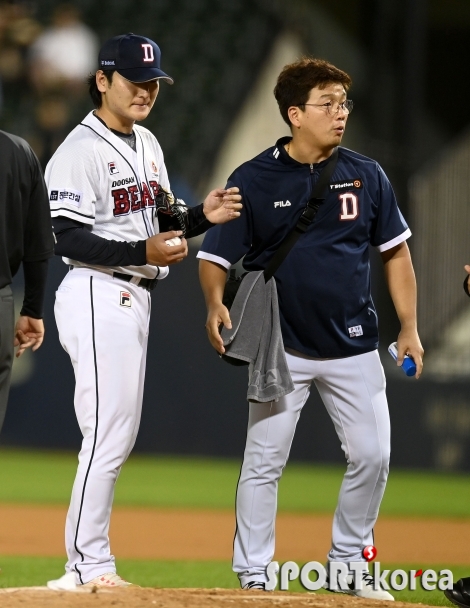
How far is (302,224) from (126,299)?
2.78ft

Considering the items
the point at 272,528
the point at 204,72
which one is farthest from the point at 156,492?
the point at 204,72

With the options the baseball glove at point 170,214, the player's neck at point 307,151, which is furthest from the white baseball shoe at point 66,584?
the player's neck at point 307,151

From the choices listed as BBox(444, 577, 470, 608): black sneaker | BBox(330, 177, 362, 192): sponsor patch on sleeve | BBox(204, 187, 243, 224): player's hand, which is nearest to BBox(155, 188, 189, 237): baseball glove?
BBox(204, 187, 243, 224): player's hand

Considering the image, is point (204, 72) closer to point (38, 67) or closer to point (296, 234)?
point (38, 67)

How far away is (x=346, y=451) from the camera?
489cm

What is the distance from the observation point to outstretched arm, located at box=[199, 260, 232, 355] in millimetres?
4754

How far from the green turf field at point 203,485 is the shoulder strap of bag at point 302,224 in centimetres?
463

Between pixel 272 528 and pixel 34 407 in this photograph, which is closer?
pixel 272 528

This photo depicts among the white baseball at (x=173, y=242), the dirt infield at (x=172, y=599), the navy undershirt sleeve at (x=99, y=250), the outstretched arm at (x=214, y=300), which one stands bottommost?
the dirt infield at (x=172, y=599)

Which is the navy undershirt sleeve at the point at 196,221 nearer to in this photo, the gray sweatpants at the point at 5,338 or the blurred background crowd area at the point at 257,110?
the gray sweatpants at the point at 5,338

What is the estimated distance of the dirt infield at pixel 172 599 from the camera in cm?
388

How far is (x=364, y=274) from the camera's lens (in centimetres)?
A: 496

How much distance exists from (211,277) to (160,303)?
6403mm

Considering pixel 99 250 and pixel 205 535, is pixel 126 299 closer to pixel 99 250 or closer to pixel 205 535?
pixel 99 250
